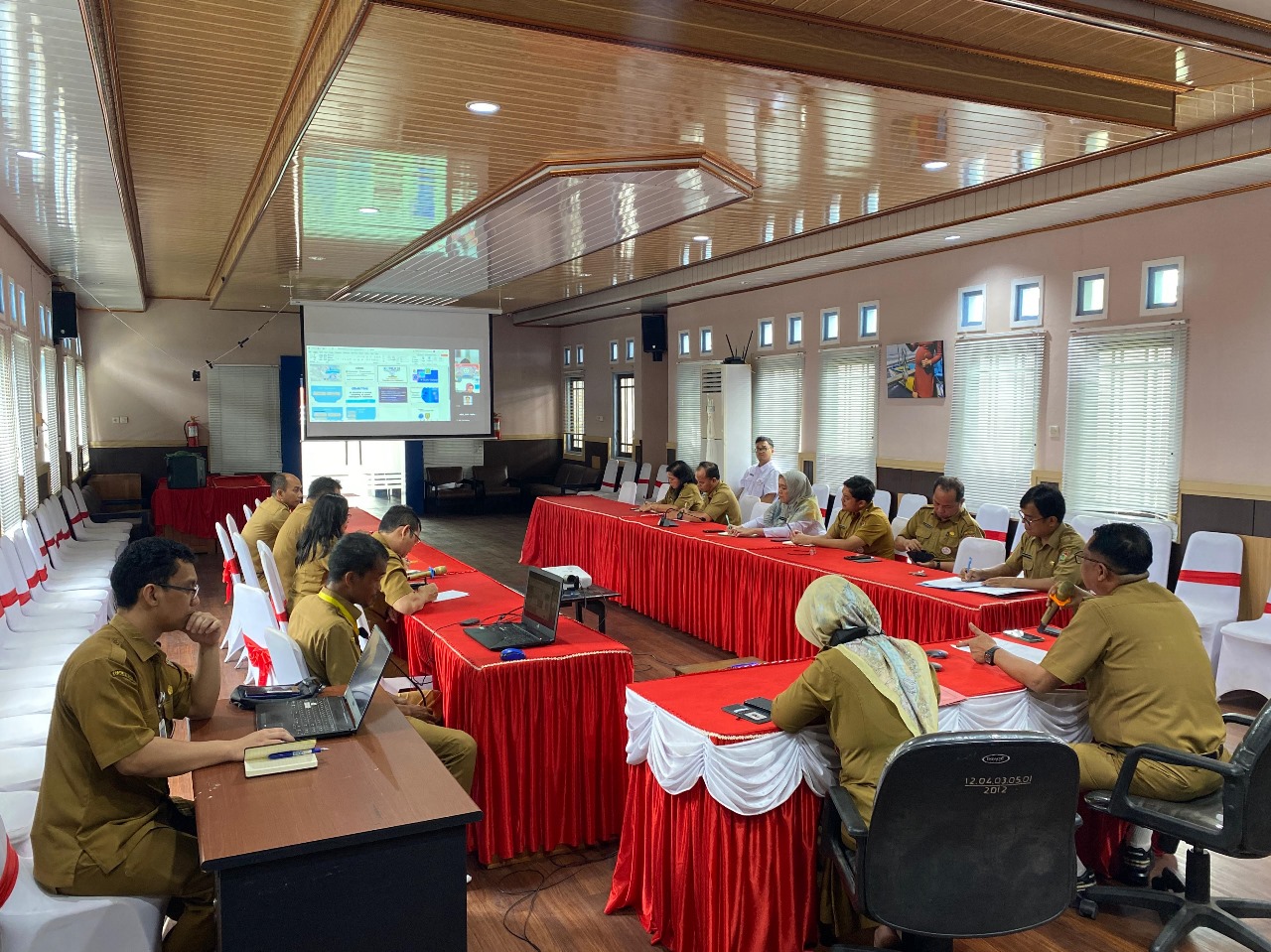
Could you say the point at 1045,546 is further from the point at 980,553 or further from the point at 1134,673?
the point at 1134,673

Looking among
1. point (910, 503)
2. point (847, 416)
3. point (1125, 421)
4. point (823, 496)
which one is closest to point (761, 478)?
point (823, 496)

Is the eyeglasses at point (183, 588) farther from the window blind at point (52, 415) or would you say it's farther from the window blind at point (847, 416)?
the window blind at point (847, 416)

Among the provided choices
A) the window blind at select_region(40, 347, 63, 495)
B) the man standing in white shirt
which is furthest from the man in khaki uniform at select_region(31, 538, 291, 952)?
the man standing in white shirt

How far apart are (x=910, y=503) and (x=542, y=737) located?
5.65 m

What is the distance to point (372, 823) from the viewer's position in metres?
2.07

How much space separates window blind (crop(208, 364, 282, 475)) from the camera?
1371 cm

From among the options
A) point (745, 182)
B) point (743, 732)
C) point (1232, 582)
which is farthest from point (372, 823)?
point (1232, 582)

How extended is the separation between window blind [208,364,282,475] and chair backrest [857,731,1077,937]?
13.5m

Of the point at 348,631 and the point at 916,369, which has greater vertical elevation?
the point at 916,369

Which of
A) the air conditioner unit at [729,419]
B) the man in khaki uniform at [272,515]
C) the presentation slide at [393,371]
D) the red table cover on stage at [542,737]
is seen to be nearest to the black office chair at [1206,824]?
the red table cover on stage at [542,737]

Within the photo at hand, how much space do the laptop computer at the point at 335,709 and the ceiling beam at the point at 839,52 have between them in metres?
2.16

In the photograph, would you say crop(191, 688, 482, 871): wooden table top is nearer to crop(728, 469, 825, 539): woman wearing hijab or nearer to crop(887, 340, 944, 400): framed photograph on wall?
crop(728, 469, 825, 539): woman wearing hijab

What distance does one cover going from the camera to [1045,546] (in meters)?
4.75

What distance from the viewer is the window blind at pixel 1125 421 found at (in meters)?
6.45
